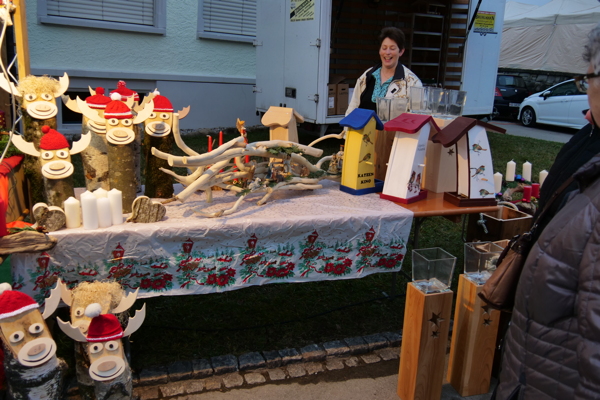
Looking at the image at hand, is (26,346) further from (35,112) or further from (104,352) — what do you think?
(35,112)

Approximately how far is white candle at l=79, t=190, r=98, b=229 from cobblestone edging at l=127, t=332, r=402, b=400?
834 mm

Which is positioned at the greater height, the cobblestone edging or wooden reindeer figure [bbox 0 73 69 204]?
wooden reindeer figure [bbox 0 73 69 204]

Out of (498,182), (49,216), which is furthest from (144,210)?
(498,182)

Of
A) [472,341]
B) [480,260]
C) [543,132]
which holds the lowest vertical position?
[472,341]

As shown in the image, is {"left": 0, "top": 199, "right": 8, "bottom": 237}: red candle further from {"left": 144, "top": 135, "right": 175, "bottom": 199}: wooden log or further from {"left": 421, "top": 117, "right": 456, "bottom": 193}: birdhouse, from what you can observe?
{"left": 421, "top": 117, "right": 456, "bottom": 193}: birdhouse

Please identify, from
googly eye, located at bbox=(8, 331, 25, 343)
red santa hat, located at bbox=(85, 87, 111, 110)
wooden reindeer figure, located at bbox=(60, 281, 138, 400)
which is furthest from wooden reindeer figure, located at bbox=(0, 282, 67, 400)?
red santa hat, located at bbox=(85, 87, 111, 110)

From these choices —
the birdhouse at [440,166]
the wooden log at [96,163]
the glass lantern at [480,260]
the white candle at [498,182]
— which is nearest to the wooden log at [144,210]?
the wooden log at [96,163]

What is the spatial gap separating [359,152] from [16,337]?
5.54 ft

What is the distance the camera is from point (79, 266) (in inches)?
76.7

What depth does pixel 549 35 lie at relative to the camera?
16.9 metres

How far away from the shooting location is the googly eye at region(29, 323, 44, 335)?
1.78m

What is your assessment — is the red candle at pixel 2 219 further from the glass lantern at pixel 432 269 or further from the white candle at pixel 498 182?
the white candle at pixel 498 182

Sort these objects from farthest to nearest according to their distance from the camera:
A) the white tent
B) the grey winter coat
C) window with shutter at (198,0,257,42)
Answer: the white tent, window with shutter at (198,0,257,42), the grey winter coat

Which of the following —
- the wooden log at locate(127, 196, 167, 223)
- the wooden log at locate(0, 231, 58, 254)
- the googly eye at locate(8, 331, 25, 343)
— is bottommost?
the googly eye at locate(8, 331, 25, 343)
